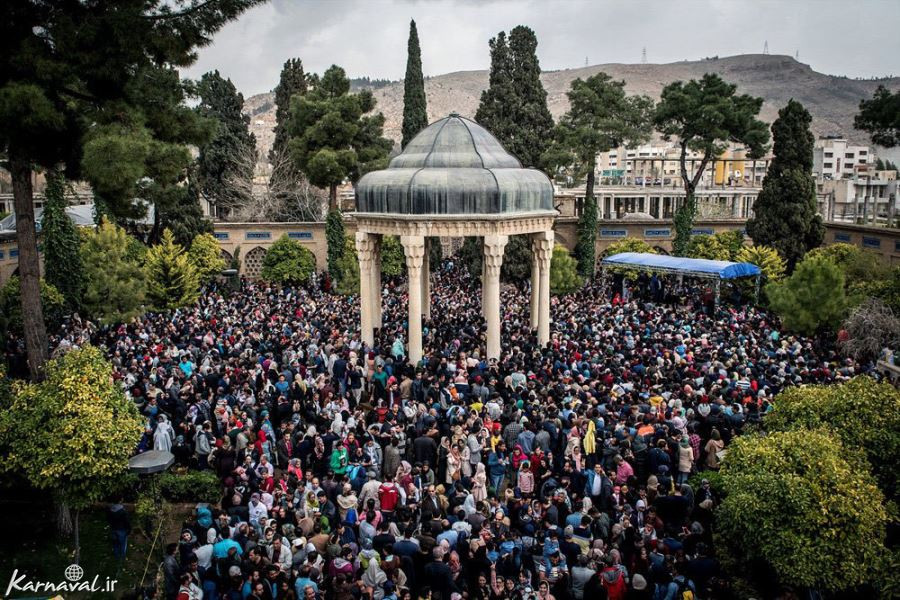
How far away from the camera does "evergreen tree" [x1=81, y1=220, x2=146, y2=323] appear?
23.4 m

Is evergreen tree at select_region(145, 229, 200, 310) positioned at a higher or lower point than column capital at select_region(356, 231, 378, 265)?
lower

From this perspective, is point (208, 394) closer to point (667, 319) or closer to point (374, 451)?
point (374, 451)

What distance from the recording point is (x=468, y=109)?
172 metres

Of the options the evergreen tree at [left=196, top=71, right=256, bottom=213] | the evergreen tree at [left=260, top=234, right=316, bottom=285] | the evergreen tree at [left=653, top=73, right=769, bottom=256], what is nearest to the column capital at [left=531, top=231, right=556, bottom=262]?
the evergreen tree at [left=260, top=234, right=316, bottom=285]

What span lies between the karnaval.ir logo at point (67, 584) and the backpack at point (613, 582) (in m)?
7.52

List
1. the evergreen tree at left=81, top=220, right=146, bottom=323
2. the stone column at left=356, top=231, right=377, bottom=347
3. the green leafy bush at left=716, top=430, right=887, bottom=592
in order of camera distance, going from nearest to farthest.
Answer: the green leafy bush at left=716, top=430, right=887, bottom=592 → the stone column at left=356, top=231, right=377, bottom=347 → the evergreen tree at left=81, top=220, right=146, bottom=323

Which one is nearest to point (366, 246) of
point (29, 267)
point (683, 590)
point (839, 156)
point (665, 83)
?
point (29, 267)

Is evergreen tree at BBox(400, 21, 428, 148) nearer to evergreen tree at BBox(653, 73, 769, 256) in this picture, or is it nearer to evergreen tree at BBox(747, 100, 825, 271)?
evergreen tree at BBox(653, 73, 769, 256)

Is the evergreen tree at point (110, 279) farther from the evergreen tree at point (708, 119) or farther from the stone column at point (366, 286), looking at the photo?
the evergreen tree at point (708, 119)

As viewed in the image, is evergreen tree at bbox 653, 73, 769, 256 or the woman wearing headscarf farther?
evergreen tree at bbox 653, 73, 769, 256

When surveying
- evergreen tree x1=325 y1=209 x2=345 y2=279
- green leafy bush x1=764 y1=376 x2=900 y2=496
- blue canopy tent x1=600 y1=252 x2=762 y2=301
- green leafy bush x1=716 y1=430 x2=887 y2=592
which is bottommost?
green leafy bush x1=716 y1=430 x2=887 y2=592

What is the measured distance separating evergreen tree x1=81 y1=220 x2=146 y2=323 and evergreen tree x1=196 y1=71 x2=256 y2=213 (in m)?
17.0

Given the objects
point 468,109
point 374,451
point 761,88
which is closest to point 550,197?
point 374,451

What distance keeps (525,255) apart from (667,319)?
1278cm
